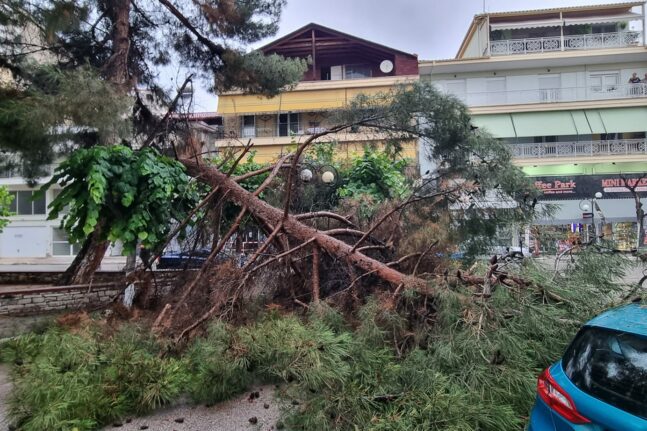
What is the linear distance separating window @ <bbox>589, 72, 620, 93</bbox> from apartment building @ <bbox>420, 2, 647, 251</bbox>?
53mm

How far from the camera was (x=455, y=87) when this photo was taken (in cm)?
2733

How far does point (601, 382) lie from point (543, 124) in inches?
1046

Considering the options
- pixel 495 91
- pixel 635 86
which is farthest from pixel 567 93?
pixel 495 91

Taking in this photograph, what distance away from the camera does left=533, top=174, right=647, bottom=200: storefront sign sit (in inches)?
948

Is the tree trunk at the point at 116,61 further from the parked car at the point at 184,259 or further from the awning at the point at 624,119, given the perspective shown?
the awning at the point at 624,119

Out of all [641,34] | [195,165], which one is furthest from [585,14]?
[195,165]

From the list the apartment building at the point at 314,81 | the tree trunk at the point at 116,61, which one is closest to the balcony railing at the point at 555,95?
the apartment building at the point at 314,81

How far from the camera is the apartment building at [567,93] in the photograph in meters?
24.8

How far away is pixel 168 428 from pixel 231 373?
702mm

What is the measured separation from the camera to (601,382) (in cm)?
238

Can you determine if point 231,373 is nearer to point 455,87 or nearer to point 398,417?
point 398,417

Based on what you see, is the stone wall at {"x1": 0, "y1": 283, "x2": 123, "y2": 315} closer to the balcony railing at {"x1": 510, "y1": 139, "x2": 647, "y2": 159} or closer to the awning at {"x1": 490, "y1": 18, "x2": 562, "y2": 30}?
the balcony railing at {"x1": 510, "y1": 139, "x2": 647, "y2": 159}

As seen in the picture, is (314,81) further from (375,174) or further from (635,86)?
(635,86)

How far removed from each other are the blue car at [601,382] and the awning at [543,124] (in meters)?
25.2
